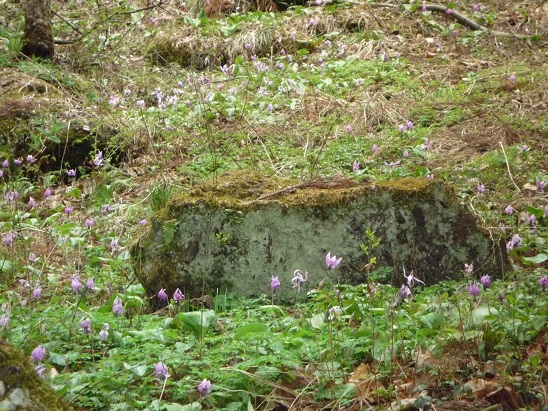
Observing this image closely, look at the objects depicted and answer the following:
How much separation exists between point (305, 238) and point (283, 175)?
84.7 inches

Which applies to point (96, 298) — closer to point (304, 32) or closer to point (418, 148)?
point (418, 148)

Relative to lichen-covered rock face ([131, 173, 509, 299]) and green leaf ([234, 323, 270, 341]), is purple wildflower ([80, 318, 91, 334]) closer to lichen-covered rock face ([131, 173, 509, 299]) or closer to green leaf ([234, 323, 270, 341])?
green leaf ([234, 323, 270, 341])

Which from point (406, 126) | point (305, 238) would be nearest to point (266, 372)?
point (305, 238)

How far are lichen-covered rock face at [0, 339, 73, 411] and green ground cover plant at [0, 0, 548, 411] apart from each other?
21.9 inches

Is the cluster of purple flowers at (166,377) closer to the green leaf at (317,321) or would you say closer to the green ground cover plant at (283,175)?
the green ground cover plant at (283,175)

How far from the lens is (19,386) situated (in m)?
2.39

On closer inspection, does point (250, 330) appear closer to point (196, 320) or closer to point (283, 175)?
point (196, 320)

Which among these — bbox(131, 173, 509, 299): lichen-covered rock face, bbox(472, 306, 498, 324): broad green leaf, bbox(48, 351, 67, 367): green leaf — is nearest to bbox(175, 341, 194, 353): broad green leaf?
bbox(48, 351, 67, 367): green leaf

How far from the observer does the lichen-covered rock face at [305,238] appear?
4566 millimetres

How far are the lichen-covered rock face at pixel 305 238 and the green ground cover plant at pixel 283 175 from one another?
4.3 inches

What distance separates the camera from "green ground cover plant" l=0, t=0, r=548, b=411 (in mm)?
3156

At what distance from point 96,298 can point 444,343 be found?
7.83ft

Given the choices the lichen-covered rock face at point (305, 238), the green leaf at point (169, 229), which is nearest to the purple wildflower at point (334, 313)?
the lichen-covered rock face at point (305, 238)

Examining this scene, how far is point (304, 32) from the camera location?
10.8 m
